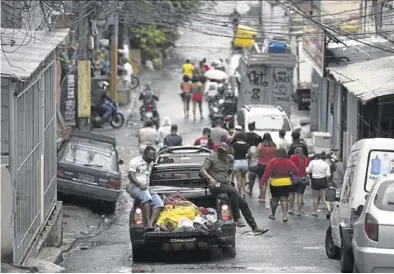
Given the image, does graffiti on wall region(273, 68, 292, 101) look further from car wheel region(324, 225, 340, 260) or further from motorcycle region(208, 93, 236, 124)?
car wheel region(324, 225, 340, 260)

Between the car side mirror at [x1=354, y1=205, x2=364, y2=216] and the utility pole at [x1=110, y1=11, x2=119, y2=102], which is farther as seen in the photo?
the utility pole at [x1=110, y1=11, x2=119, y2=102]

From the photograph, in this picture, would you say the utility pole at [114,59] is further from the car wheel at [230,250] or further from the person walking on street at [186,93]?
the car wheel at [230,250]

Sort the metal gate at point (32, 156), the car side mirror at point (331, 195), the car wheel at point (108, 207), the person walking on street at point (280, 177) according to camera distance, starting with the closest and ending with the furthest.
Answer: the metal gate at point (32, 156) → the car side mirror at point (331, 195) → the person walking on street at point (280, 177) → the car wheel at point (108, 207)

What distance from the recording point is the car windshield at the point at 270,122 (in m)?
31.4

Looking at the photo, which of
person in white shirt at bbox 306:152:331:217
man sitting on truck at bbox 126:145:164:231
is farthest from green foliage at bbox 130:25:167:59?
man sitting on truck at bbox 126:145:164:231

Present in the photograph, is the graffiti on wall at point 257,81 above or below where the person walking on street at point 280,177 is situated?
above

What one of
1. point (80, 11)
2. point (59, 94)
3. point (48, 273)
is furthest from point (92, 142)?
point (48, 273)

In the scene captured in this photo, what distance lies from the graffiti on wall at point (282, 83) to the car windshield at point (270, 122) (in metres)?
5.69

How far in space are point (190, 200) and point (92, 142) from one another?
7.17 m

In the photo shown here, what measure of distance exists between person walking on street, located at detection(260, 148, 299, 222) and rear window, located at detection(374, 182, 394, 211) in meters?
8.88

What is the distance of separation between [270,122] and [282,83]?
6.15 m

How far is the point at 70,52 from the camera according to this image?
3681cm

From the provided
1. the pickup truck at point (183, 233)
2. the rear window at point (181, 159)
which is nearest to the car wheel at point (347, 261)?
the pickup truck at point (183, 233)

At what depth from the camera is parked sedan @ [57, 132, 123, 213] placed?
22922mm
